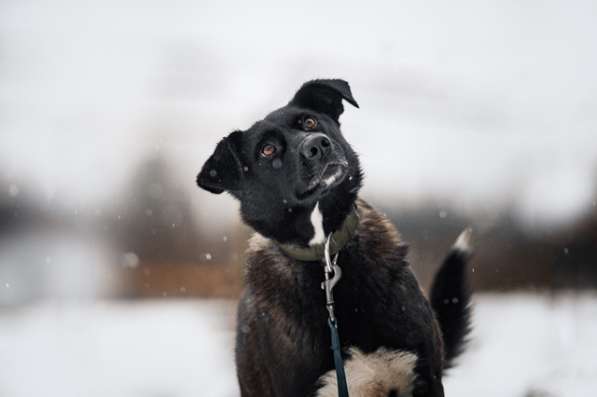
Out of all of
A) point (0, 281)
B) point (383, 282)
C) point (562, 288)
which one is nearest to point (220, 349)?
point (383, 282)

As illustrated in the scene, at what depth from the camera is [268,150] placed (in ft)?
8.64

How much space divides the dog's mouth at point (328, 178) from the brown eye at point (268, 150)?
28 cm

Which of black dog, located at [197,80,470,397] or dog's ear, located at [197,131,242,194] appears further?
dog's ear, located at [197,131,242,194]

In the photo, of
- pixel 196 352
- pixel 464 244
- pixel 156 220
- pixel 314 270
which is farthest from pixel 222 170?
pixel 156 220

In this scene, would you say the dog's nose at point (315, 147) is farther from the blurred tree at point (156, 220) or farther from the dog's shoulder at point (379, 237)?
the blurred tree at point (156, 220)

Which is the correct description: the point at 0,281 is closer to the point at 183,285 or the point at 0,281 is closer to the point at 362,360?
the point at 183,285

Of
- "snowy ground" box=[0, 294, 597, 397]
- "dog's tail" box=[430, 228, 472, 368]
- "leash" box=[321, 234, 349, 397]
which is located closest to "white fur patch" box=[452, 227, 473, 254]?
"dog's tail" box=[430, 228, 472, 368]

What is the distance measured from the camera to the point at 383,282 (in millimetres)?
2418

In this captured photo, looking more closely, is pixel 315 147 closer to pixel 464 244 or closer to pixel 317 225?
pixel 317 225

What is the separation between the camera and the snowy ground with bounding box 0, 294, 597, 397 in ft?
12.6

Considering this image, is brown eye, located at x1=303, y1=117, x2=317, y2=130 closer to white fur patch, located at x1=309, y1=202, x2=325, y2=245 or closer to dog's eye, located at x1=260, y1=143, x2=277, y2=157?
dog's eye, located at x1=260, y1=143, x2=277, y2=157

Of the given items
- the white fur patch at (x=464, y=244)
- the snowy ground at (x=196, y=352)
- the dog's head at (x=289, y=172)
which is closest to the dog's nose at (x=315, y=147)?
the dog's head at (x=289, y=172)

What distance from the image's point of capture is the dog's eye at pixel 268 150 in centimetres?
262

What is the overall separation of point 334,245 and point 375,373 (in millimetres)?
541
